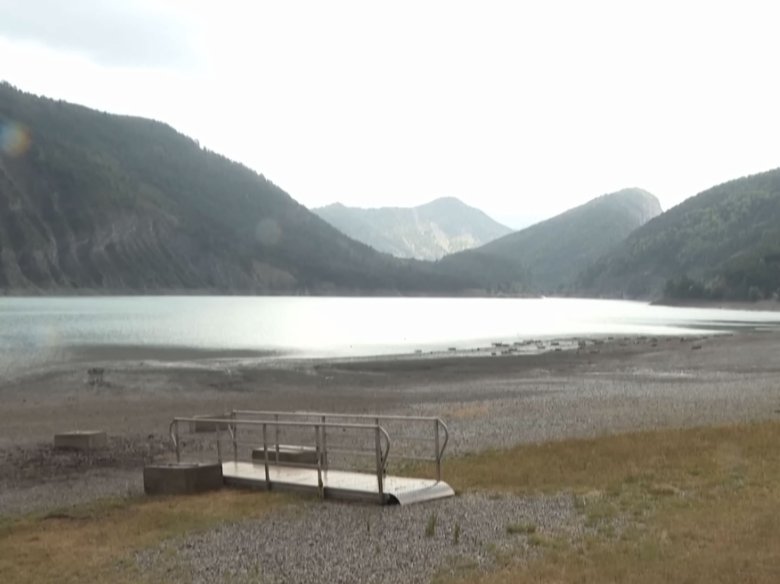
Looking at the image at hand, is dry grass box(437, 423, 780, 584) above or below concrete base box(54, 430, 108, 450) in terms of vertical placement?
below

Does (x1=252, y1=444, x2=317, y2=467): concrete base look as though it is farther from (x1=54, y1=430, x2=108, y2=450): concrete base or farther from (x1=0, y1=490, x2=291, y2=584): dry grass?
(x1=54, y1=430, x2=108, y2=450): concrete base

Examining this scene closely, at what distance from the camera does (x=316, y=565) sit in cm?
1007

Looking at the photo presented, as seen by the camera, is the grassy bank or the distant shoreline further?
the distant shoreline

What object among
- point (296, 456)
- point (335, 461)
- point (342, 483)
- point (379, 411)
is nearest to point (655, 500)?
point (342, 483)

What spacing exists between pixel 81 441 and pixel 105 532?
10.3m

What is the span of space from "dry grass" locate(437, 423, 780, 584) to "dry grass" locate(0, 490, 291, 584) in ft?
12.2

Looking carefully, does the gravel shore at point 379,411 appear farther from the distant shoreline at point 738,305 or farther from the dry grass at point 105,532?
the distant shoreline at point 738,305

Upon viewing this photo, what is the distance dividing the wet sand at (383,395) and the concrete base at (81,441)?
1.37 ft

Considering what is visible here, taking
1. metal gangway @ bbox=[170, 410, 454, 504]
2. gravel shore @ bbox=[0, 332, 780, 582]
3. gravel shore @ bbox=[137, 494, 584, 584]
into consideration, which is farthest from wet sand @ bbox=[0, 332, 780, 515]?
gravel shore @ bbox=[137, 494, 584, 584]

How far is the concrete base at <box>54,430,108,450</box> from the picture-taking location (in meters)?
22.0

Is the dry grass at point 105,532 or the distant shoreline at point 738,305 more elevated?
the distant shoreline at point 738,305

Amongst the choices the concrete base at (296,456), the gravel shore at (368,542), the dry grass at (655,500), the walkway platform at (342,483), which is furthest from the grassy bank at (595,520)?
the concrete base at (296,456)

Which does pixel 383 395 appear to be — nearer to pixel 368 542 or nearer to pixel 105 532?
pixel 105 532

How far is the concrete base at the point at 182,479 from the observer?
15023mm
